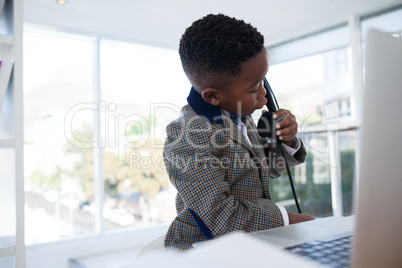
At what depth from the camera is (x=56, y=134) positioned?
295 centimetres

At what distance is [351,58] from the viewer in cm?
287

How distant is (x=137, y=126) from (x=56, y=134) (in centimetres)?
76

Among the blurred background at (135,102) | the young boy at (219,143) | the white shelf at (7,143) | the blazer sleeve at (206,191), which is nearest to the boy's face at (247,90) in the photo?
the young boy at (219,143)

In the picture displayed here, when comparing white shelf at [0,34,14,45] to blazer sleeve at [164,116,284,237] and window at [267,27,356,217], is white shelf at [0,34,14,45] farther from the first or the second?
window at [267,27,356,217]

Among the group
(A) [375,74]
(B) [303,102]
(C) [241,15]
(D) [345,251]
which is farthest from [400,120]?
(B) [303,102]

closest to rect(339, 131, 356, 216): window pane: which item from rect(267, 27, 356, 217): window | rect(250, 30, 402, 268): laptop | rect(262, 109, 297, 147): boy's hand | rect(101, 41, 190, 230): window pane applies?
rect(267, 27, 356, 217): window

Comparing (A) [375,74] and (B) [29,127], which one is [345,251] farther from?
(B) [29,127]

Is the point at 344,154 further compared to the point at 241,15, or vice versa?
the point at 344,154

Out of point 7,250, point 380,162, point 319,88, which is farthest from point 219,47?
point 319,88

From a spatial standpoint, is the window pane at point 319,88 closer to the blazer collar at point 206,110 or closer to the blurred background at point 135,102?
the blurred background at point 135,102

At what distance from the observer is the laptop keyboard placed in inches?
17.9

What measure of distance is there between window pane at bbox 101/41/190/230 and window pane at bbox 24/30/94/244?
0.60 ft

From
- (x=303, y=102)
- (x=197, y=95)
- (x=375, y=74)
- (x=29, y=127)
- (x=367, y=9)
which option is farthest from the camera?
(x=303, y=102)

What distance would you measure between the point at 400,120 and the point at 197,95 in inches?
25.9
